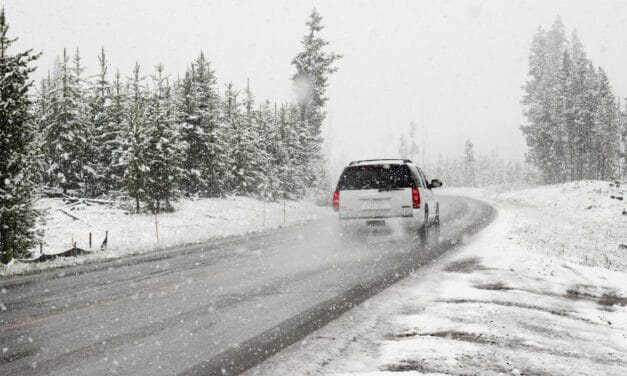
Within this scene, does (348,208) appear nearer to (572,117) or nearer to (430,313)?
(430,313)

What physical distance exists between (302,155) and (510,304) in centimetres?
3773

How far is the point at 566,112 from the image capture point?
55406 millimetres

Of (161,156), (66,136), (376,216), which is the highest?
(66,136)

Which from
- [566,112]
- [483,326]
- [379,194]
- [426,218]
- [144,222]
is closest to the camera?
[483,326]

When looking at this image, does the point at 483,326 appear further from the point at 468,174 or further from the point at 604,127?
the point at 468,174

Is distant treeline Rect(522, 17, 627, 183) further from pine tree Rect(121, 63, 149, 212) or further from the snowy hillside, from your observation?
pine tree Rect(121, 63, 149, 212)

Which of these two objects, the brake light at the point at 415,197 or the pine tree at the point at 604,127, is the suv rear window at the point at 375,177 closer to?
the brake light at the point at 415,197

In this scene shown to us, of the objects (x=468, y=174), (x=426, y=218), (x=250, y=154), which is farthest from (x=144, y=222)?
(x=468, y=174)

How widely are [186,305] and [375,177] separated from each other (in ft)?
23.4

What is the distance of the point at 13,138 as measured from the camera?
52.2 ft

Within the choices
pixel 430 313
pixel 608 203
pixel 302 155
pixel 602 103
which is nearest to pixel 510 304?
pixel 430 313

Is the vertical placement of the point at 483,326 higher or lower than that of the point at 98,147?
lower

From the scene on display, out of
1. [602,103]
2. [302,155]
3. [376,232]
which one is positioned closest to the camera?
[376,232]

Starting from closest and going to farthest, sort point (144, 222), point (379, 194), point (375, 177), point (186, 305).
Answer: point (186, 305), point (379, 194), point (375, 177), point (144, 222)
